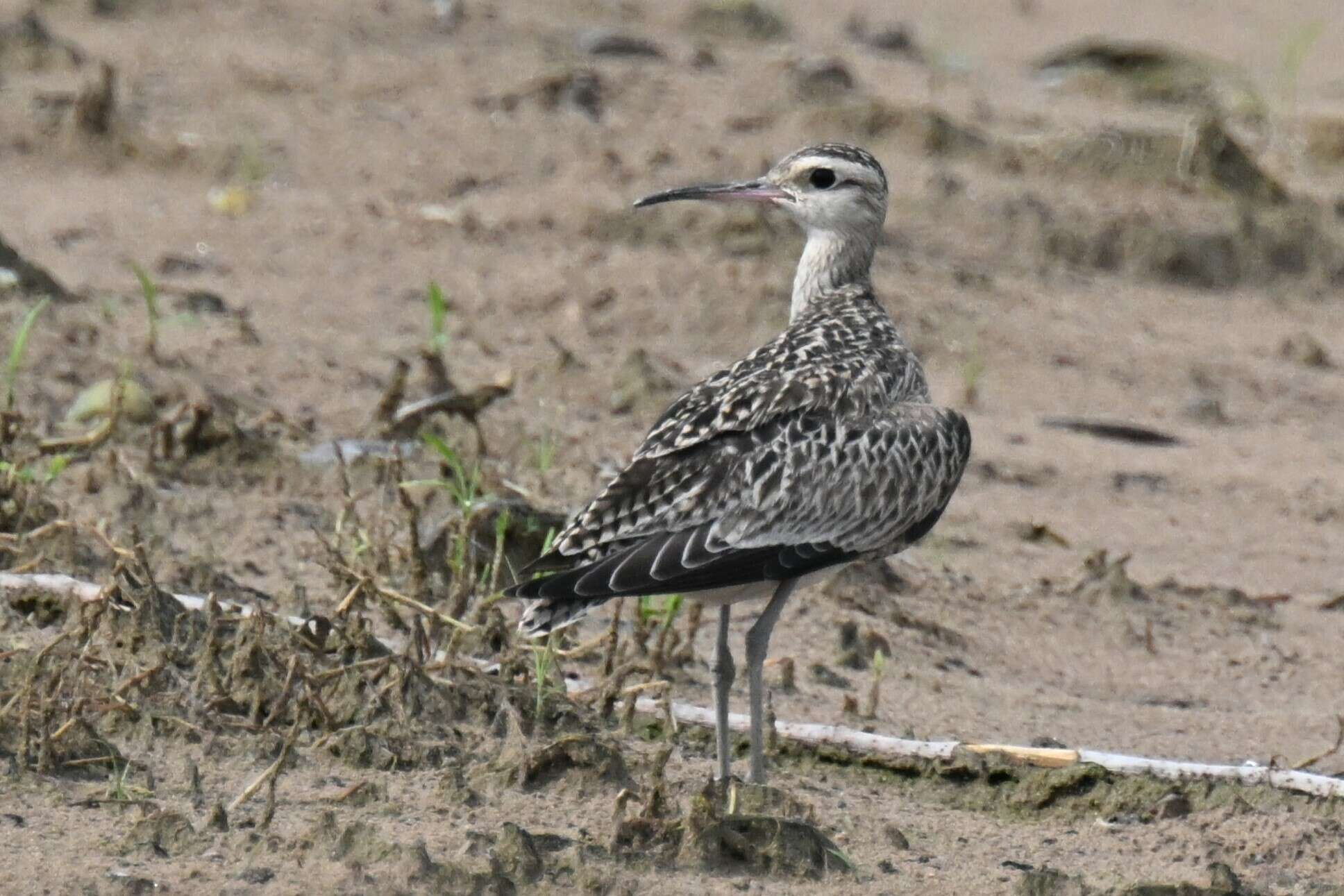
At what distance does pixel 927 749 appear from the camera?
5410 mm

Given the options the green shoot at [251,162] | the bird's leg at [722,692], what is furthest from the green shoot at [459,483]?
the green shoot at [251,162]

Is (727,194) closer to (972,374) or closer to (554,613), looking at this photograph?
(554,613)

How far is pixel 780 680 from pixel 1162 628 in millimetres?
1575

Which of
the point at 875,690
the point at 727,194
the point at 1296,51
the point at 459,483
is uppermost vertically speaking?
the point at 1296,51

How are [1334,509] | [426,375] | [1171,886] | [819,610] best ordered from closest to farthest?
[1171,886] < [819,610] < [426,375] < [1334,509]

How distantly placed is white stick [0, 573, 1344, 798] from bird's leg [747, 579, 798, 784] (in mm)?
151

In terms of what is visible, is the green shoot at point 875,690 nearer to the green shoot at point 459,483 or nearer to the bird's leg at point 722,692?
the bird's leg at point 722,692

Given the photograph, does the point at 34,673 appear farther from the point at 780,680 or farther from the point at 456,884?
the point at 780,680

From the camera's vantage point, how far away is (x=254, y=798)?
4777mm

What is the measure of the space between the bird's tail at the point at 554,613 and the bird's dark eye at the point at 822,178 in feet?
7.04

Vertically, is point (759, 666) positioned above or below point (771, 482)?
below

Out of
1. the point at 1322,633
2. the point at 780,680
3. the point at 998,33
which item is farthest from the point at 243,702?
the point at 998,33

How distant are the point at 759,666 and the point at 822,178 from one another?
1.93 metres

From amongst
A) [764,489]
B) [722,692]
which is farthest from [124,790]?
[764,489]
